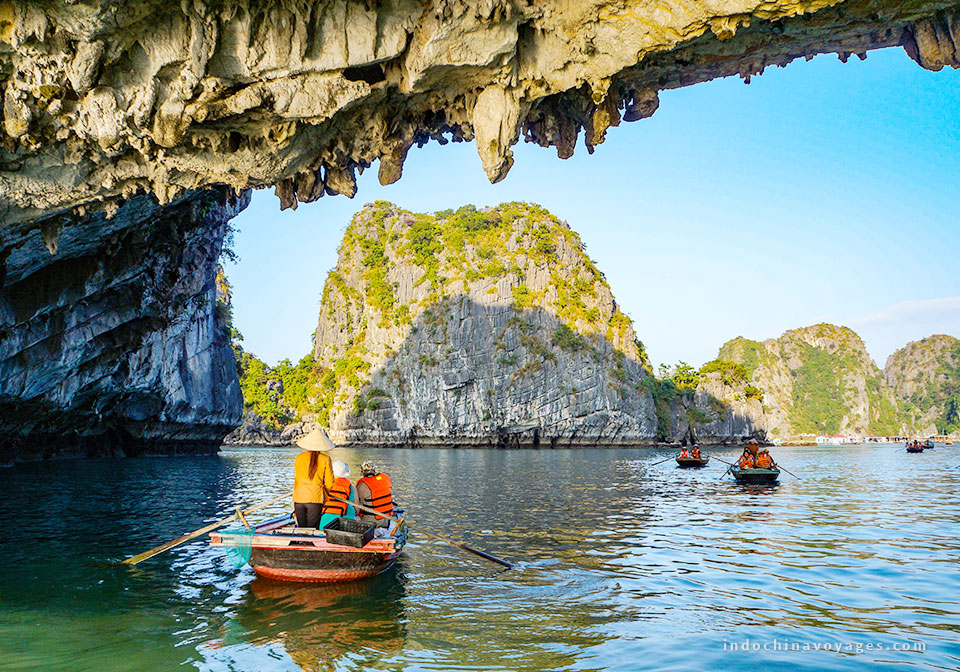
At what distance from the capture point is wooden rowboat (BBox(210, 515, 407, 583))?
7801mm

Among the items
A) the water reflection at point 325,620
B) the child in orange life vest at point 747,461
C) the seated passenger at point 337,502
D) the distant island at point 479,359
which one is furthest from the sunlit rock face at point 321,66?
the distant island at point 479,359

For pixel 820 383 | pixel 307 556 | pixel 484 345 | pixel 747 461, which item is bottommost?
pixel 747 461

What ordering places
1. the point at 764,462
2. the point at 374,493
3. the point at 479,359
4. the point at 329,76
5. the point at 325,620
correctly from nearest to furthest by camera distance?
1. the point at 325,620
2. the point at 329,76
3. the point at 374,493
4. the point at 764,462
5. the point at 479,359

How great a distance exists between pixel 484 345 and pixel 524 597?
63.4m

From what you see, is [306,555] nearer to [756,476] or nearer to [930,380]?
[756,476]

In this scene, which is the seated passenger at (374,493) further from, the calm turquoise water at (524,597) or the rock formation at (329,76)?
the rock formation at (329,76)

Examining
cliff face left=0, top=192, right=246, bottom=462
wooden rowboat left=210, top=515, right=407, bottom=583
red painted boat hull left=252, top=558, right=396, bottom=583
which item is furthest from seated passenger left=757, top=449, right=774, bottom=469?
cliff face left=0, top=192, right=246, bottom=462

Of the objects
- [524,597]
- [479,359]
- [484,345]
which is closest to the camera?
[524,597]

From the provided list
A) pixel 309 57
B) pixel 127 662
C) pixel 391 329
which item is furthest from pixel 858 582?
pixel 391 329

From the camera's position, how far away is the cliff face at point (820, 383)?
150750 mm

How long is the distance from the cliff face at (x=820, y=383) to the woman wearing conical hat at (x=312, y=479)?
147 meters

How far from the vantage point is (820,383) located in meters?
159

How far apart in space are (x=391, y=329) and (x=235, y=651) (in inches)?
2763

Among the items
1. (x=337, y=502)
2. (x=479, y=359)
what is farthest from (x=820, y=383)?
(x=337, y=502)
